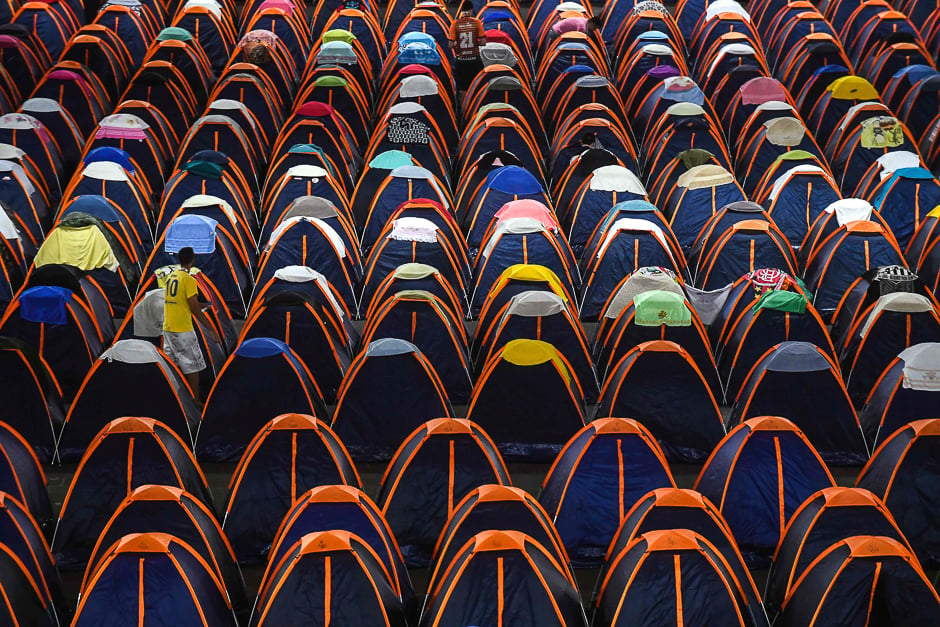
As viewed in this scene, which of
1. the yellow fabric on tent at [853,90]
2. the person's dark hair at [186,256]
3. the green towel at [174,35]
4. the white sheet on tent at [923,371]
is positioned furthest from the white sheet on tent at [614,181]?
the green towel at [174,35]

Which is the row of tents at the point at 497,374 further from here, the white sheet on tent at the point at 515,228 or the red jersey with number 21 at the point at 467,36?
the red jersey with number 21 at the point at 467,36

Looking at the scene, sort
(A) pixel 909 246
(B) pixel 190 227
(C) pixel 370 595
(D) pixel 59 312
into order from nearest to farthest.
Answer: (C) pixel 370 595 < (D) pixel 59 312 < (B) pixel 190 227 < (A) pixel 909 246

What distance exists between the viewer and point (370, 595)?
9.66m

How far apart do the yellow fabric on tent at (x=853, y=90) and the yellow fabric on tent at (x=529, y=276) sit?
8260mm

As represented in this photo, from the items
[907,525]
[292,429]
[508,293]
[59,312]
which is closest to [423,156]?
[508,293]

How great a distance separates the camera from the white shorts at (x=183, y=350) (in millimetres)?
13594

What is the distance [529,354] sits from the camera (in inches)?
515

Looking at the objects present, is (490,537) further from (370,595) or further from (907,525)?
(907,525)

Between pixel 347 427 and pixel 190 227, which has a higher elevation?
pixel 190 227

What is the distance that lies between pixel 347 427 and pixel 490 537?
374cm

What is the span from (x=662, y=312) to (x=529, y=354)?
5.77 feet

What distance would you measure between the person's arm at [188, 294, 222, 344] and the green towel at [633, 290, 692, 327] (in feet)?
15.6

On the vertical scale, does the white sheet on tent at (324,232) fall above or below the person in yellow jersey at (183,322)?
above

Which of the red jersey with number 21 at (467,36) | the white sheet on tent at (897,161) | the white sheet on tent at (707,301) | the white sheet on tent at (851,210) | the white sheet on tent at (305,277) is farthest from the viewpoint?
the red jersey with number 21 at (467,36)
